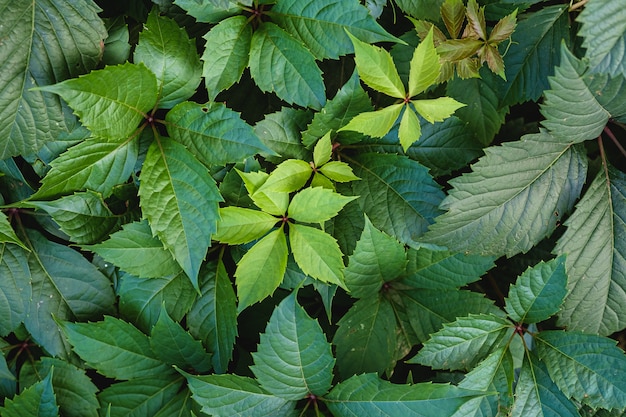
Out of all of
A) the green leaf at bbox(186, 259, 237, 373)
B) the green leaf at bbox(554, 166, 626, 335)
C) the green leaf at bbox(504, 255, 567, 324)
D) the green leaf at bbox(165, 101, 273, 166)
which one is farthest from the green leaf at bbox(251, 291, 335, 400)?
the green leaf at bbox(554, 166, 626, 335)

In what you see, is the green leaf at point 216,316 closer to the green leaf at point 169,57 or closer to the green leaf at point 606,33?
the green leaf at point 169,57

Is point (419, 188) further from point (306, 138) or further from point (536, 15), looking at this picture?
point (536, 15)

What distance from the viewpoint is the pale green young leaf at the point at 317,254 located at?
1.00 metres

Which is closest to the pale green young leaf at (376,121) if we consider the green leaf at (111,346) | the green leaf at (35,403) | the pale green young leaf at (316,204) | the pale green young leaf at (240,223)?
the pale green young leaf at (316,204)

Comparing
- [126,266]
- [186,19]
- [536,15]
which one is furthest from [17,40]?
[536,15]

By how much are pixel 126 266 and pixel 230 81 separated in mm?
424

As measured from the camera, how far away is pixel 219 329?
3.66 feet

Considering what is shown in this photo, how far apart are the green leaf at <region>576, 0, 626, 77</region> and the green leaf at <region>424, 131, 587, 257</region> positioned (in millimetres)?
200

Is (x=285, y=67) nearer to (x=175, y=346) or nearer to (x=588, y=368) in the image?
(x=175, y=346)

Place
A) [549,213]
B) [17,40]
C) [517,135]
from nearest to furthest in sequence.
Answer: [17,40] < [549,213] < [517,135]

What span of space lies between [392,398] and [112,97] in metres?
0.75

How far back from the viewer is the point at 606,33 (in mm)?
868

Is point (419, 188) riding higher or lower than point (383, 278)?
higher

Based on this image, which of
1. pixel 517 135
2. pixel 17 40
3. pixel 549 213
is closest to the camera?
pixel 17 40
